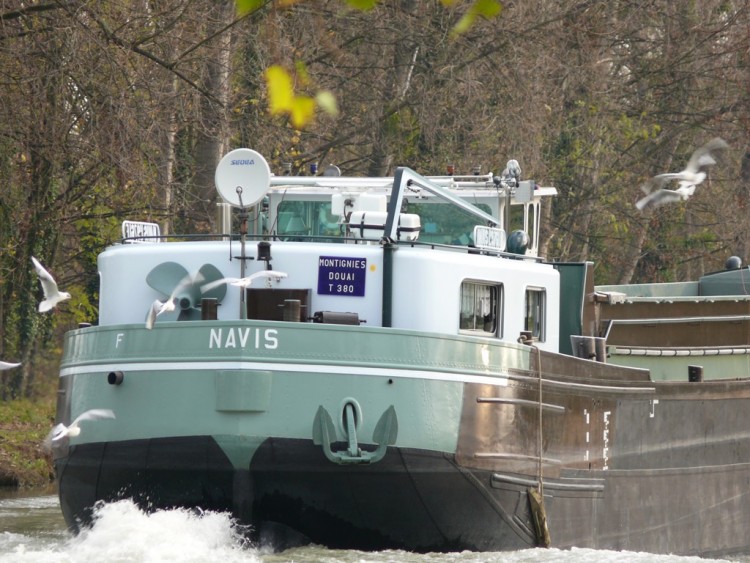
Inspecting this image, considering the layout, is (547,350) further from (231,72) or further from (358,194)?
(231,72)

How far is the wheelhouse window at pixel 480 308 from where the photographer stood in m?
13.4

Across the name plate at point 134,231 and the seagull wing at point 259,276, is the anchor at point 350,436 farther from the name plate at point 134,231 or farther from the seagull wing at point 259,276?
the name plate at point 134,231

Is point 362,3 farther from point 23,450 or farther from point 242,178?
point 23,450

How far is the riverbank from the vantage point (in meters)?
22.0

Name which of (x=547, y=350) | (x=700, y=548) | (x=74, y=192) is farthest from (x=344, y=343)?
(x=74, y=192)

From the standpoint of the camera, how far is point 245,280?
476 inches

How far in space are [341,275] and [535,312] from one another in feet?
7.14

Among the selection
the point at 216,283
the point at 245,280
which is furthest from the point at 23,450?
the point at 245,280

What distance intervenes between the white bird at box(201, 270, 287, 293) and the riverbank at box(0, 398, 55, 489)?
982 cm

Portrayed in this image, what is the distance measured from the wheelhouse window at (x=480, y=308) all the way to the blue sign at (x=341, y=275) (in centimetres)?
90

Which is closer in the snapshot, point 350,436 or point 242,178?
point 350,436

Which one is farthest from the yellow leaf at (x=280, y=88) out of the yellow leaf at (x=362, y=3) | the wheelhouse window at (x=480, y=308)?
the wheelhouse window at (x=480, y=308)

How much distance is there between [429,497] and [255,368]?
1.76 metres

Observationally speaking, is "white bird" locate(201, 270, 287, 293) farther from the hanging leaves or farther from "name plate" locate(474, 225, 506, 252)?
the hanging leaves
